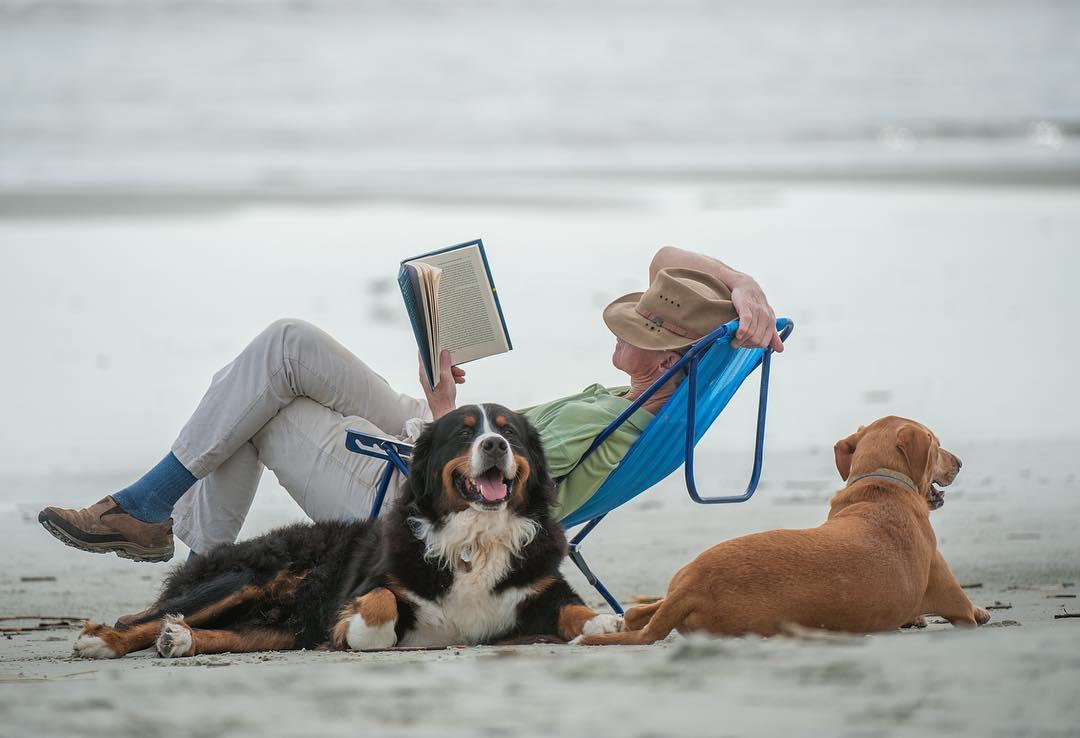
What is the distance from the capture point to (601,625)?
11.1 ft

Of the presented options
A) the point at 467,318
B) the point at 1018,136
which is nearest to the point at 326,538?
the point at 467,318

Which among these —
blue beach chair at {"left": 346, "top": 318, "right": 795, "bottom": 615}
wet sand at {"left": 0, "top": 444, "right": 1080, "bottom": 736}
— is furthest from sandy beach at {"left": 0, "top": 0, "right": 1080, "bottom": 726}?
blue beach chair at {"left": 346, "top": 318, "right": 795, "bottom": 615}

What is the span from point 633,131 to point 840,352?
8741mm

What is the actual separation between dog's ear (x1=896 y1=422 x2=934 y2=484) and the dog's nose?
3.57ft

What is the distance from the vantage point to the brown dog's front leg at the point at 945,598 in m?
3.39

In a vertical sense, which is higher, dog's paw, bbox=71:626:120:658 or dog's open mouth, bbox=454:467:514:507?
dog's open mouth, bbox=454:467:514:507

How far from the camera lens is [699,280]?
13.8 ft

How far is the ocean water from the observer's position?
1423 centimetres

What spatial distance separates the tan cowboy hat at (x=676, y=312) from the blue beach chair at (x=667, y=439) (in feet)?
0.43

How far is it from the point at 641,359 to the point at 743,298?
404 millimetres

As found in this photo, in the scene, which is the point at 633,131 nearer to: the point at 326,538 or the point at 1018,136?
the point at 1018,136

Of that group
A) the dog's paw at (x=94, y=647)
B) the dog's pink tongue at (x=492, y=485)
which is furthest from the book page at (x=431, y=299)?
the dog's paw at (x=94, y=647)

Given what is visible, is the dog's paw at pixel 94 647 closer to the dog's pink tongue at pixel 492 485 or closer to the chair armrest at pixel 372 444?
the chair armrest at pixel 372 444

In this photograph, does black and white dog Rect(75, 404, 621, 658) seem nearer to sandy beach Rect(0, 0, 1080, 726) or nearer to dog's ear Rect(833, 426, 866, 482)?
sandy beach Rect(0, 0, 1080, 726)
